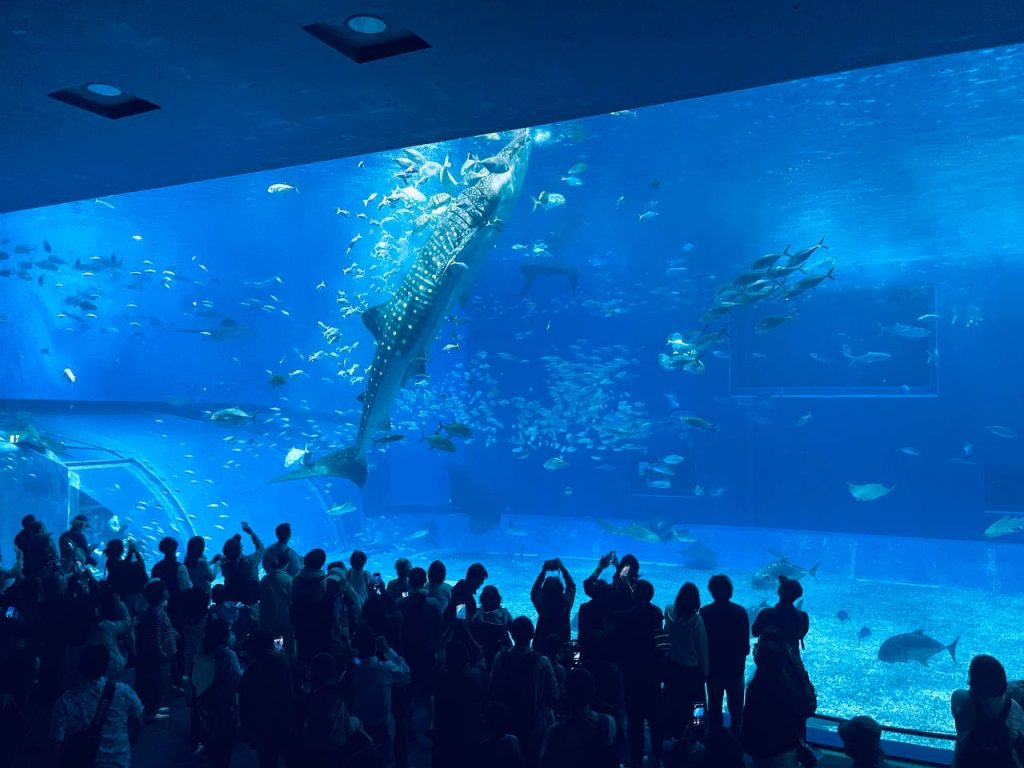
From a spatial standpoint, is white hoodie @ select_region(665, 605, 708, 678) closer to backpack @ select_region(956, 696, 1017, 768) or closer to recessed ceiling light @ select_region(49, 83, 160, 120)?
backpack @ select_region(956, 696, 1017, 768)

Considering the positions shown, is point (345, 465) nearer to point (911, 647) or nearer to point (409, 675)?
point (409, 675)

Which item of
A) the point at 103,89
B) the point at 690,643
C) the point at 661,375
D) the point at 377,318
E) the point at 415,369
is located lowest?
the point at 690,643

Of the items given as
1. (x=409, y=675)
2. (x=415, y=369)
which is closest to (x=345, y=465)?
(x=415, y=369)

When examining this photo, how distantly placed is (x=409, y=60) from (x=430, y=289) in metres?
7.75

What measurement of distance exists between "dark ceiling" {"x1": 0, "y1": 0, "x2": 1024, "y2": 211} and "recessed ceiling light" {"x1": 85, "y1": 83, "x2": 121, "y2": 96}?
12 centimetres

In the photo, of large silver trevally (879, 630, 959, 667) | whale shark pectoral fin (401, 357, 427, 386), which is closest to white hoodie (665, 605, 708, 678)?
large silver trevally (879, 630, 959, 667)

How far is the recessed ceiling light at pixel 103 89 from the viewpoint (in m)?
4.59

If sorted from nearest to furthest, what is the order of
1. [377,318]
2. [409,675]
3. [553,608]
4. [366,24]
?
[366,24], [409,675], [553,608], [377,318]

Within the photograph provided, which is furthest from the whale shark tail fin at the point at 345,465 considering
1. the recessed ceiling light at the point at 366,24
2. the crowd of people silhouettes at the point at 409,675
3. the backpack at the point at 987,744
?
the backpack at the point at 987,744

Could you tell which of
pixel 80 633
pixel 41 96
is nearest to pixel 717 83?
pixel 41 96

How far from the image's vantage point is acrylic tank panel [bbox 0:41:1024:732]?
15.9m

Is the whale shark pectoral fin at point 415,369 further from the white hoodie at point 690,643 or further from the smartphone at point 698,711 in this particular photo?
the smartphone at point 698,711

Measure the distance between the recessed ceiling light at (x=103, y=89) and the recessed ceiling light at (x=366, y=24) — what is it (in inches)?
Result: 72.8

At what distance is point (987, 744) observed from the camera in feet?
10.6
